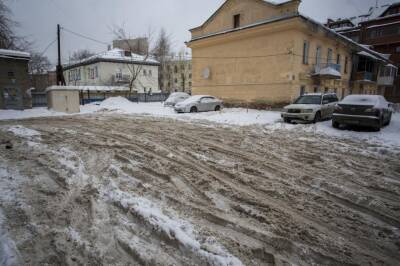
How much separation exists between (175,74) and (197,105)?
163 feet

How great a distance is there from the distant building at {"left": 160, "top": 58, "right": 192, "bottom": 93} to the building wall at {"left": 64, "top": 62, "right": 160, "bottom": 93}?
15280mm

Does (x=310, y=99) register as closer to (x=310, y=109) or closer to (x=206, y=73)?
(x=310, y=109)

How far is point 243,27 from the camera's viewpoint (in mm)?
18969

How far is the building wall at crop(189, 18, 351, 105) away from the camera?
1717 centimetres

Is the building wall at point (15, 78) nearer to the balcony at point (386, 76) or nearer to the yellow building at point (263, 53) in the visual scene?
the yellow building at point (263, 53)

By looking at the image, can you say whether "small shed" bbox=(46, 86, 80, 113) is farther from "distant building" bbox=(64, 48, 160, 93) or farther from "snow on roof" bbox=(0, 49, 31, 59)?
"distant building" bbox=(64, 48, 160, 93)

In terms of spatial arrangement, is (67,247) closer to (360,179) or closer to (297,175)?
(297,175)

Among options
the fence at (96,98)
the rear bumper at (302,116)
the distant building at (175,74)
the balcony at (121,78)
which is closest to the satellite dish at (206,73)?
the fence at (96,98)

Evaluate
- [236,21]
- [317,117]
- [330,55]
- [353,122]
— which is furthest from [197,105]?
[330,55]

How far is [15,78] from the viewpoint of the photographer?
705 inches

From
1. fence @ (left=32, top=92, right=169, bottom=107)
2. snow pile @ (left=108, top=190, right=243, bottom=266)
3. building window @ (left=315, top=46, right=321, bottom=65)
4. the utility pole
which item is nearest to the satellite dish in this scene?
building window @ (left=315, top=46, right=321, bottom=65)

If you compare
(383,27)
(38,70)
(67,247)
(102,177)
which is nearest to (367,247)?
(67,247)

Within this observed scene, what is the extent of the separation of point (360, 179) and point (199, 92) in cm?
2072

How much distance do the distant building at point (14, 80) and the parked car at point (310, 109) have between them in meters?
20.4
